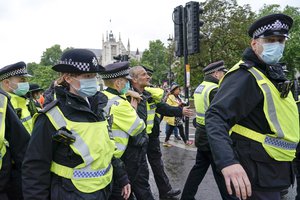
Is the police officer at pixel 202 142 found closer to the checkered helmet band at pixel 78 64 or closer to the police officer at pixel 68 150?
the police officer at pixel 68 150

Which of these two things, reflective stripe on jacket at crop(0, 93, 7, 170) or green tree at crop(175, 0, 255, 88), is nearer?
reflective stripe on jacket at crop(0, 93, 7, 170)

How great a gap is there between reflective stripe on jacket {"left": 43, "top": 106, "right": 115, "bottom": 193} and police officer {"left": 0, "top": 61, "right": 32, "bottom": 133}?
82.9 inches

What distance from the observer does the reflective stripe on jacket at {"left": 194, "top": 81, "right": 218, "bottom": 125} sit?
206 inches

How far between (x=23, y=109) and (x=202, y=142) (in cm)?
265

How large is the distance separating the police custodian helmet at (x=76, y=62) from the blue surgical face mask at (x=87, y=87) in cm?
10

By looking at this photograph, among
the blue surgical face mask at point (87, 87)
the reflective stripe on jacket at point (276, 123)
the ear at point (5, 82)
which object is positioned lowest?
the reflective stripe on jacket at point (276, 123)

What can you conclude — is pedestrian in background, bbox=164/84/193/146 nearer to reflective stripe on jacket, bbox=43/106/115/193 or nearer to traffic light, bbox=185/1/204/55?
traffic light, bbox=185/1/204/55

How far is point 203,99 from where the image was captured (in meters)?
5.34

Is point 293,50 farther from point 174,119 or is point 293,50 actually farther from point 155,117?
point 155,117

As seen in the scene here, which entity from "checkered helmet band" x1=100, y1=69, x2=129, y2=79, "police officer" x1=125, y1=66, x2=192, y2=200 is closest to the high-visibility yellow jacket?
"checkered helmet band" x1=100, y1=69, x2=129, y2=79

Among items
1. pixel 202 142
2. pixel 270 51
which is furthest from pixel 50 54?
pixel 270 51

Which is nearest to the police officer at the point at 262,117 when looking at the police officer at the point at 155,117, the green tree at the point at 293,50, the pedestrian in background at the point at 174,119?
the police officer at the point at 155,117

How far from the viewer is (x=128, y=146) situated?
3.95m

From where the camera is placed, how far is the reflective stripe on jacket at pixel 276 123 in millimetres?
2404
